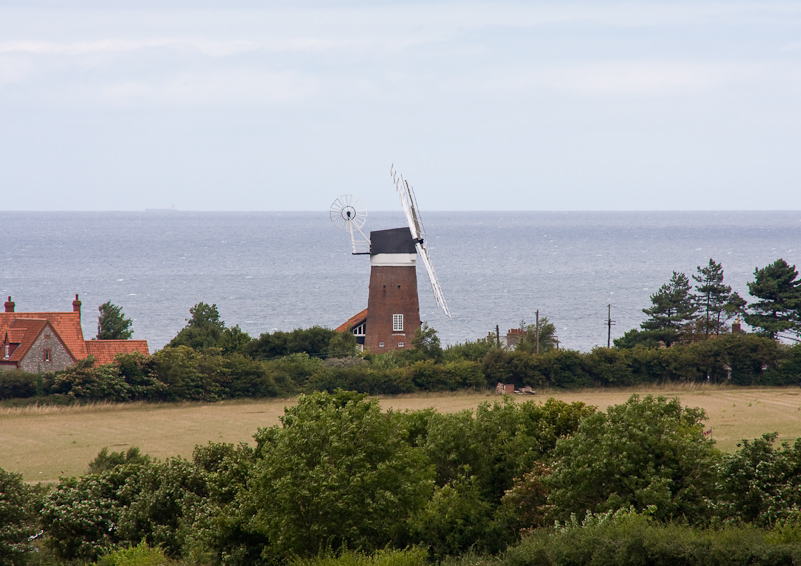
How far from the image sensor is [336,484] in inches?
834

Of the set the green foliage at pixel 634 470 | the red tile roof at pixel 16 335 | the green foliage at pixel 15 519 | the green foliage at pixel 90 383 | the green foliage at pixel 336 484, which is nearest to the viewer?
the green foliage at pixel 336 484

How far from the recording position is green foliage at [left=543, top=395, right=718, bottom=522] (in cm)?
2195

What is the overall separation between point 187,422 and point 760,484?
1303 inches

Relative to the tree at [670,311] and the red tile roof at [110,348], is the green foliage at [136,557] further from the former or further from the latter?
the tree at [670,311]

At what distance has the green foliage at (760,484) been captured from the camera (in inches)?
773

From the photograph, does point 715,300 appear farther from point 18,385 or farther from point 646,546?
point 646,546

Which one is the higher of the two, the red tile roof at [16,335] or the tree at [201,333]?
the red tile roof at [16,335]

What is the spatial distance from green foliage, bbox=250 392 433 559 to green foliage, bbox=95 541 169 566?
261cm

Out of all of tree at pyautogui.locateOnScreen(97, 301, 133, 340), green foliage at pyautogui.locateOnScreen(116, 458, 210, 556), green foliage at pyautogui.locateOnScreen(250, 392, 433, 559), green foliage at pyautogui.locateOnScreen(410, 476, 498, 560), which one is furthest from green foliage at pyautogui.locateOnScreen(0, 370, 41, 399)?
green foliage at pyautogui.locateOnScreen(410, 476, 498, 560)

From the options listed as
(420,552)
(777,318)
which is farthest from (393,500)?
(777,318)

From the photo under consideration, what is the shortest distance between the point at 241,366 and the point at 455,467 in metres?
30.0

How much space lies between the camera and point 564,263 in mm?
195500

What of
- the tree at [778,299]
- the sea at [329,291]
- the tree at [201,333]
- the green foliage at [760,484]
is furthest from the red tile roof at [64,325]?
the tree at [778,299]

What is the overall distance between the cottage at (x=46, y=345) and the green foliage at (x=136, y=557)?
30565 millimetres
